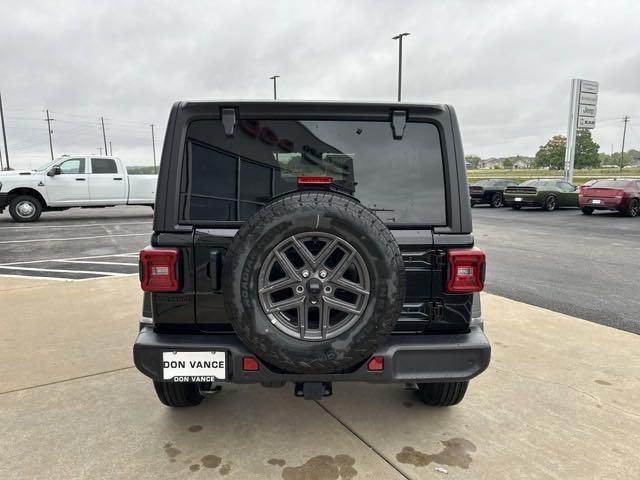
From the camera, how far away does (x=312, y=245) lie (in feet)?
7.40

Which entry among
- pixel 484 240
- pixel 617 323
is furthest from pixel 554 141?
pixel 617 323

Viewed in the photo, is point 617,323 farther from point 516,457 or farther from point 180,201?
point 180,201

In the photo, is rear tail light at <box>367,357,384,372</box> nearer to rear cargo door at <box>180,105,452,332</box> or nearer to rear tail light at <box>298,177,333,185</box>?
rear cargo door at <box>180,105,452,332</box>

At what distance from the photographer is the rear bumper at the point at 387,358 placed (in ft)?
7.69

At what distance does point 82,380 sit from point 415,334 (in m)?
2.54

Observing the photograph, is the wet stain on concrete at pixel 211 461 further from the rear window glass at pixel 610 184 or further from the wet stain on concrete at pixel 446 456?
the rear window glass at pixel 610 184

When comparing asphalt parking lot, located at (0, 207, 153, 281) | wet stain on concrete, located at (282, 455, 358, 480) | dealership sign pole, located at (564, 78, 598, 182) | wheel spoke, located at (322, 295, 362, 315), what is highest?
dealership sign pole, located at (564, 78, 598, 182)

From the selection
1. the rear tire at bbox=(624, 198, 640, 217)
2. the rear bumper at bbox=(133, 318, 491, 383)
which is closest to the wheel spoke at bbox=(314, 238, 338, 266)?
the rear bumper at bbox=(133, 318, 491, 383)

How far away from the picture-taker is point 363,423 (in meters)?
2.90

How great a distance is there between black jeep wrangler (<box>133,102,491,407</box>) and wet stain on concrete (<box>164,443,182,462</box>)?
506 mm

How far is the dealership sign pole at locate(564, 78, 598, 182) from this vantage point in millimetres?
24156

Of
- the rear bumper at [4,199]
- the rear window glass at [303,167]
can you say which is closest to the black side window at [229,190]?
the rear window glass at [303,167]

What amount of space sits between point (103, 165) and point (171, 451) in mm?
13772

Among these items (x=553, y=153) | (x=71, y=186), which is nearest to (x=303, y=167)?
(x=71, y=186)
